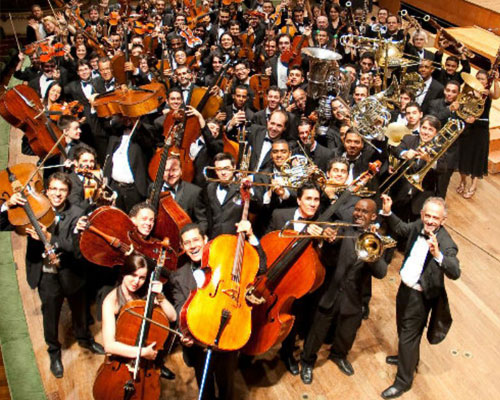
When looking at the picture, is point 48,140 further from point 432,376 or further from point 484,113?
point 484,113

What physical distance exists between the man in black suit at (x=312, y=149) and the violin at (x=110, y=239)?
1.76 metres

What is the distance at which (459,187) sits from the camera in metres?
5.56

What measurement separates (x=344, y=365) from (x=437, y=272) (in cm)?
107

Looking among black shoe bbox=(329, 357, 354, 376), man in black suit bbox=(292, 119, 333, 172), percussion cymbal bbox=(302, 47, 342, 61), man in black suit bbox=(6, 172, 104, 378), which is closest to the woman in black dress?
percussion cymbal bbox=(302, 47, 342, 61)

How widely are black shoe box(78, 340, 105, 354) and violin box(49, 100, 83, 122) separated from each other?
1.98 meters

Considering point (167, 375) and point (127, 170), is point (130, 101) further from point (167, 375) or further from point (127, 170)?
point (167, 375)

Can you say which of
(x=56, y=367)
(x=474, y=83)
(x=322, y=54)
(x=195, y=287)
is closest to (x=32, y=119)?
(x=56, y=367)

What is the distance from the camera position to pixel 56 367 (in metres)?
3.41

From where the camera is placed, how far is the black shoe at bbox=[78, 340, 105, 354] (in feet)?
11.7

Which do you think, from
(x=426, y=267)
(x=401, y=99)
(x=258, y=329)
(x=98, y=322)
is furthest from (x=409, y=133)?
(x=98, y=322)

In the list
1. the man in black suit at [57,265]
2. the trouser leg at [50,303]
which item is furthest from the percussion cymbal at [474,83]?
the trouser leg at [50,303]

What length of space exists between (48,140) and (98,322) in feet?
5.32

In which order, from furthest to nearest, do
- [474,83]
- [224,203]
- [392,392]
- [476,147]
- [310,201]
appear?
[476,147] < [474,83] < [224,203] < [392,392] < [310,201]

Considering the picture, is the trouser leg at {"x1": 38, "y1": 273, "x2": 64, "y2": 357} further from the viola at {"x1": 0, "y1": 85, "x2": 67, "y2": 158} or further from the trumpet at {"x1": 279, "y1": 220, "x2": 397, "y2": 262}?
the trumpet at {"x1": 279, "y1": 220, "x2": 397, "y2": 262}
